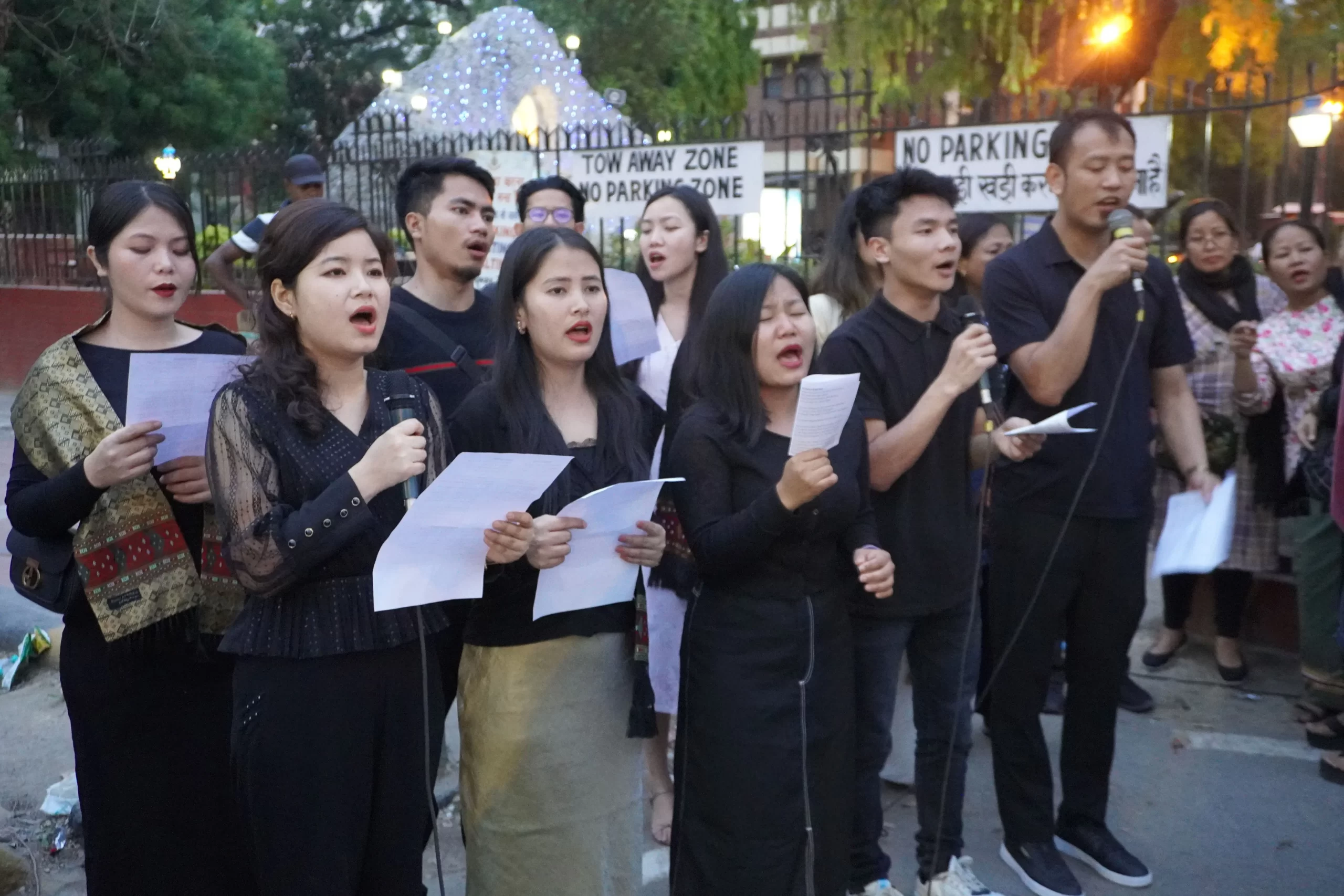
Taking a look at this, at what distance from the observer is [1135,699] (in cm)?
518

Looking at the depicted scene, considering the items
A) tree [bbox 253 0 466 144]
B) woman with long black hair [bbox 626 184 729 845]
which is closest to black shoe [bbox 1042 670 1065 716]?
woman with long black hair [bbox 626 184 729 845]

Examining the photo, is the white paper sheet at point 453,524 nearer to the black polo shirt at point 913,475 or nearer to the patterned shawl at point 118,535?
the patterned shawl at point 118,535

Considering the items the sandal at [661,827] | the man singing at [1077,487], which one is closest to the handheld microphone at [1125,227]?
the man singing at [1077,487]

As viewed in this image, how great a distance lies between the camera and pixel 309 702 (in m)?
2.42

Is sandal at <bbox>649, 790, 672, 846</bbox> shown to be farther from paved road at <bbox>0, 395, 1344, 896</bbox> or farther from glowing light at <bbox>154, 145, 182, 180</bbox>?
glowing light at <bbox>154, 145, 182, 180</bbox>

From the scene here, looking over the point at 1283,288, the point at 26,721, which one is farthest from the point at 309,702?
the point at 1283,288

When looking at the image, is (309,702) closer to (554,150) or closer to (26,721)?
(26,721)

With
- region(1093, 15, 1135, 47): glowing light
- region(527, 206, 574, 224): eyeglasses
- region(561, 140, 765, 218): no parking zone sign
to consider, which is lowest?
region(527, 206, 574, 224): eyeglasses

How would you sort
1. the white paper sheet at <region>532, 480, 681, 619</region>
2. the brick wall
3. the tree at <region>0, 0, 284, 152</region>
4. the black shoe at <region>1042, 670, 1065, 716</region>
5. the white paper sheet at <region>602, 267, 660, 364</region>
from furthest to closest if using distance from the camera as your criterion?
the tree at <region>0, 0, 284, 152</region>
the brick wall
the black shoe at <region>1042, 670, 1065, 716</region>
the white paper sheet at <region>602, 267, 660, 364</region>
the white paper sheet at <region>532, 480, 681, 619</region>

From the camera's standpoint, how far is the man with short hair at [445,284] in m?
3.46

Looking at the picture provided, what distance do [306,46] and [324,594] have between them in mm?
35792

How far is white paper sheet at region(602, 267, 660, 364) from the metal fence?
55.8 inches

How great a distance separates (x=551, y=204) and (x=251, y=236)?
2574 mm

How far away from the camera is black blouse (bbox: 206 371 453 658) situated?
2346 millimetres
